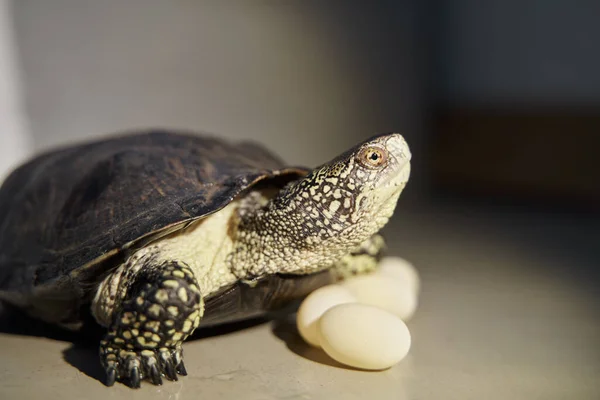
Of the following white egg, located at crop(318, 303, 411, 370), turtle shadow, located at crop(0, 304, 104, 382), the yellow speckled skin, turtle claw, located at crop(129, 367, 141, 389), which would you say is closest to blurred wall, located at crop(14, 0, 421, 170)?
turtle shadow, located at crop(0, 304, 104, 382)

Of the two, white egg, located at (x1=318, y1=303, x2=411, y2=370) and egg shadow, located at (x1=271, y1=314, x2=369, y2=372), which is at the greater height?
white egg, located at (x1=318, y1=303, x2=411, y2=370)

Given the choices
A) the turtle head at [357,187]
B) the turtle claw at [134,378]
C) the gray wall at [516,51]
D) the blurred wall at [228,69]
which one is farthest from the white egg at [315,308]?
the gray wall at [516,51]

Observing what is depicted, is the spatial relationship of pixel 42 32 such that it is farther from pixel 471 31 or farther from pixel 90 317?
pixel 471 31

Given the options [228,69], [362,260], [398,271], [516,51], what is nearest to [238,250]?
[362,260]

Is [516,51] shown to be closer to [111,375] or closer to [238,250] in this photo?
[238,250]

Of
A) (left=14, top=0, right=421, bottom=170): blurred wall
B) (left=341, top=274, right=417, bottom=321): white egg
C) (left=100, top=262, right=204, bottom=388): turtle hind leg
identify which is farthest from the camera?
(left=14, top=0, right=421, bottom=170): blurred wall

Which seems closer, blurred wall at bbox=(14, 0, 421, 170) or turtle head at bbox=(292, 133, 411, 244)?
turtle head at bbox=(292, 133, 411, 244)

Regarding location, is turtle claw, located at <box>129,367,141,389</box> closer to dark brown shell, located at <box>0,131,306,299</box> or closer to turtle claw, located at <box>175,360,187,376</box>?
turtle claw, located at <box>175,360,187,376</box>
